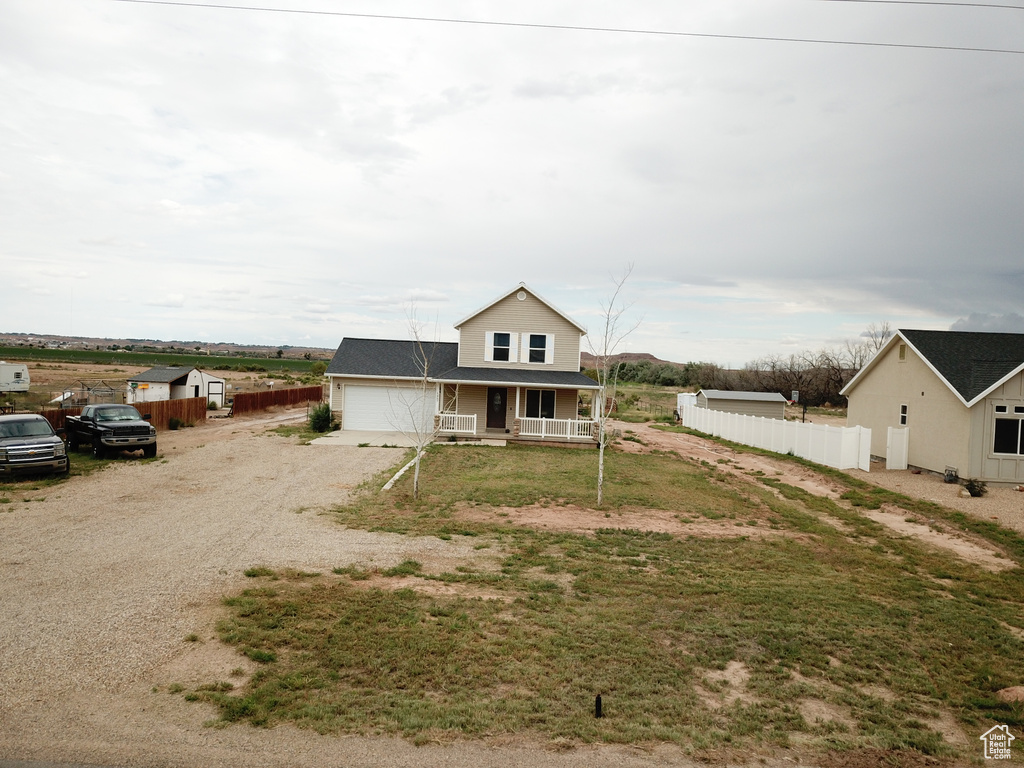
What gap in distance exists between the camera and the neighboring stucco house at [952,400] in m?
19.6

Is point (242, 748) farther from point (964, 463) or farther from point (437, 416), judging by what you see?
point (964, 463)

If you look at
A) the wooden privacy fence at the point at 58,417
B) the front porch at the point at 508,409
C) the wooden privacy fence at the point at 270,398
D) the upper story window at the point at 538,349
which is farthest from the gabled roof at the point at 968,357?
the wooden privacy fence at the point at 270,398

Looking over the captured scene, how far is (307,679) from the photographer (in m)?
6.07

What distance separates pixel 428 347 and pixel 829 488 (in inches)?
787

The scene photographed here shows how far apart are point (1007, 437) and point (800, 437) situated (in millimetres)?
7440

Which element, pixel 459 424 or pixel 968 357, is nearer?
pixel 968 357

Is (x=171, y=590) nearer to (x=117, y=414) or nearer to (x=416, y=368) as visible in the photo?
(x=117, y=414)

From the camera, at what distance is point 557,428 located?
26.3m

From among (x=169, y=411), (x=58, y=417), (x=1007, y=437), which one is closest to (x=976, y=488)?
(x=1007, y=437)

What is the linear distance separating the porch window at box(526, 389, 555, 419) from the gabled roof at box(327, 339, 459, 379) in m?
4.03

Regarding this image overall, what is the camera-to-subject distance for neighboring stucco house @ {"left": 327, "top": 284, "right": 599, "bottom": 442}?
26703 mm

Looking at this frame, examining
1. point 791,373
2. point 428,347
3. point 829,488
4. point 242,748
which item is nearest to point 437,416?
point 428,347

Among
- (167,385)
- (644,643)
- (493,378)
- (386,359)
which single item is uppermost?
(386,359)

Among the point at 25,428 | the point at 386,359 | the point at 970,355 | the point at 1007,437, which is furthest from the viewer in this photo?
the point at 386,359
